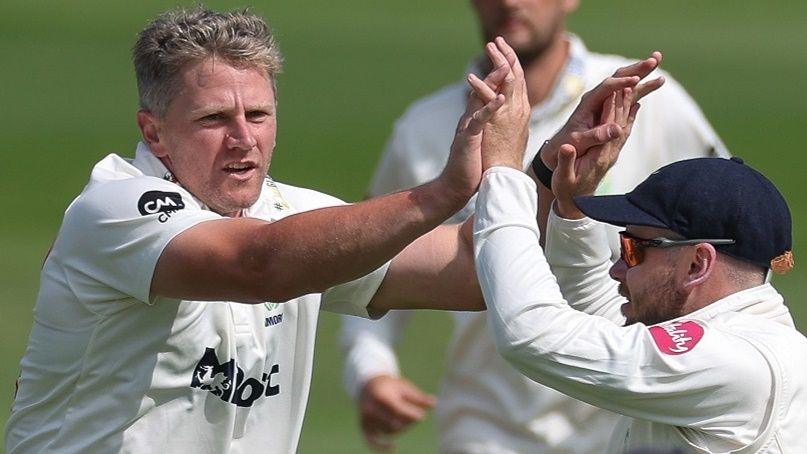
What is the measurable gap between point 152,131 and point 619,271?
4.01 feet

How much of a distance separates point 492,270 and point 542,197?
0.64 meters

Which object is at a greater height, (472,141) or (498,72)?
(498,72)

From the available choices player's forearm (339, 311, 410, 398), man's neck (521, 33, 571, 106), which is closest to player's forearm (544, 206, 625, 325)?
player's forearm (339, 311, 410, 398)

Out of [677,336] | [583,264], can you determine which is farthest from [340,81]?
[677,336]

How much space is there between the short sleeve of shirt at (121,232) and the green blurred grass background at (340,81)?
18.7 ft

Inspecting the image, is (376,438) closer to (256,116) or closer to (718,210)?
(256,116)

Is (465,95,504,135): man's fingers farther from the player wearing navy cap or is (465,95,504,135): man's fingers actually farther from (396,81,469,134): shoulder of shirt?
(396,81,469,134): shoulder of shirt

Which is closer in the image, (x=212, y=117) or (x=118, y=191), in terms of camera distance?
(x=118, y=191)

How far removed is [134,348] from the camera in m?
3.98

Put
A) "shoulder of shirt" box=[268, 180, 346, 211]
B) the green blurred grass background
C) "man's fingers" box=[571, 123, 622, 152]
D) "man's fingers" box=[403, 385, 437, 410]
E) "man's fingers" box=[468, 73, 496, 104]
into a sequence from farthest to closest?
the green blurred grass background
"man's fingers" box=[403, 385, 437, 410]
"shoulder of shirt" box=[268, 180, 346, 211]
"man's fingers" box=[571, 123, 622, 152]
"man's fingers" box=[468, 73, 496, 104]

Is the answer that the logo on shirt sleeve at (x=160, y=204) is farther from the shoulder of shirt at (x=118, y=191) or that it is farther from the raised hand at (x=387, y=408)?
the raised hand at (x=387, y=408)

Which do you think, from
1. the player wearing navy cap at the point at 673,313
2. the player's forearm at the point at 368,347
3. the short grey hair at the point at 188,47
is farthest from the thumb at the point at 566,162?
the player's forearm at the point at 368,347

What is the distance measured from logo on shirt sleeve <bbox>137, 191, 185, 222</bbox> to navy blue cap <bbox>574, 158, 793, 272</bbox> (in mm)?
972

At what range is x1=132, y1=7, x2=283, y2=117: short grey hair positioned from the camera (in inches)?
159
